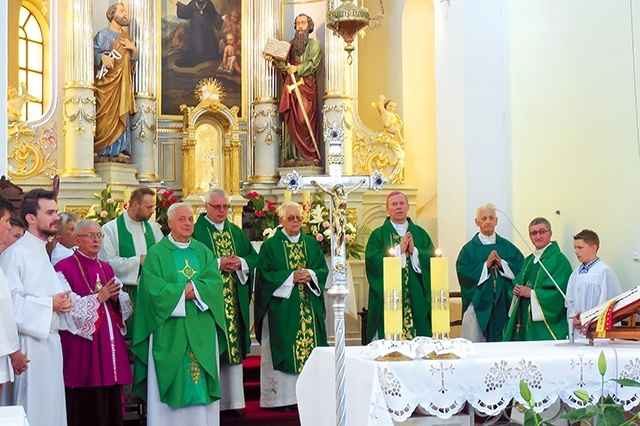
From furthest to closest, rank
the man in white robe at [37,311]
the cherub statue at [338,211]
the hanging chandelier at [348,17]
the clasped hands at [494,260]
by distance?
the clasped hands at [494,260], the hanging chandelier at [348,17], the man in white robe at [37,311], the cherub statue at [338,211]

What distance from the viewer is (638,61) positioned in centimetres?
762

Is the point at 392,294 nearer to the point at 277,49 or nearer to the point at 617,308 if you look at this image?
the point at 617,308

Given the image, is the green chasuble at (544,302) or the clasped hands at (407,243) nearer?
the green chasuble at (544,302)

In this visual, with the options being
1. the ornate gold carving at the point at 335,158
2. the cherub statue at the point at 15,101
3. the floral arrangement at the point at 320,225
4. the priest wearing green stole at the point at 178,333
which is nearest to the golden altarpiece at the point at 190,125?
the cherub statue at the point at 15,101

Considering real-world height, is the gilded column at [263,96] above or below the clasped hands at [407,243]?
above

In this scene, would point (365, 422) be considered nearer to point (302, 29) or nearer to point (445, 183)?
point (445, 183)

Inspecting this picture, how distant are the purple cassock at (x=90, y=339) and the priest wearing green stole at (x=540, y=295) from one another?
317 cm

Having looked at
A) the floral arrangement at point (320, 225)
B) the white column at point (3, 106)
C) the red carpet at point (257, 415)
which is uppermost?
the white column at point (3, 106)

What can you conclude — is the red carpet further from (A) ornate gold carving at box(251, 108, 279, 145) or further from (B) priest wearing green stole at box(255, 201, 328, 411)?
(A) ornate gold carving at box(251, 108, 279, 145)

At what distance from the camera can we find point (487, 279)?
337 inches

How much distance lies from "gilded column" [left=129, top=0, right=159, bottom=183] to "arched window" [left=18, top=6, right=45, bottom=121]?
1356 mm

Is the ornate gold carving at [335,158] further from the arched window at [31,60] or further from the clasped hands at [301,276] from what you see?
the arched window at [31,60]

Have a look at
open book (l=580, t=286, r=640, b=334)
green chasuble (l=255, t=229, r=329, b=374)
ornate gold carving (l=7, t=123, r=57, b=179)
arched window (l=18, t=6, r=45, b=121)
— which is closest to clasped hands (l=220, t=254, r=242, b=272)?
green chasuble (l=255, t=229, r=329, b=374)

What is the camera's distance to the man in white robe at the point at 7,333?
5125 millimetres
